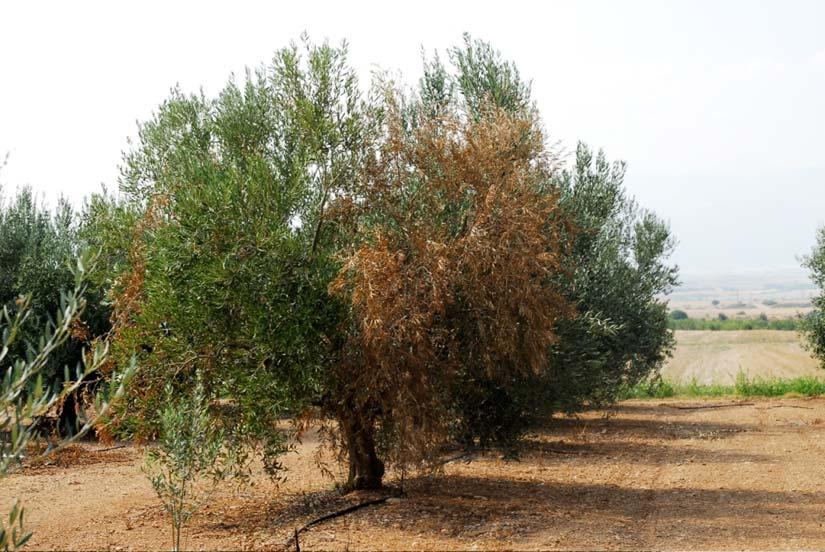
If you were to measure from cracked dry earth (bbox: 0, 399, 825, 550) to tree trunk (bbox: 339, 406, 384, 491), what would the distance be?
1.52 feet

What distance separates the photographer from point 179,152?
13.8 metres

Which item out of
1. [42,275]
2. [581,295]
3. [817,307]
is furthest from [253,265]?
[817,307]

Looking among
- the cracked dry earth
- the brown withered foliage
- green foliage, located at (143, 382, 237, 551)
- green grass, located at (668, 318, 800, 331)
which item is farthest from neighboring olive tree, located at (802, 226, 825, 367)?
green grass, located at (668, 318, 800, 331)

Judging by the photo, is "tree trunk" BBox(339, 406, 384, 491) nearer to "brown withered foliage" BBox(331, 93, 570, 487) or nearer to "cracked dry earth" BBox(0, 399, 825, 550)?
"brown withered foliage" BBox(331, 93, 570, 487)

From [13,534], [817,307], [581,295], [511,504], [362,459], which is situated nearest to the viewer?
[13,534]

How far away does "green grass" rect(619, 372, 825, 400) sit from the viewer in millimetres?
36781

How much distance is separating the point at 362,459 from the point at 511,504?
8.05 ft

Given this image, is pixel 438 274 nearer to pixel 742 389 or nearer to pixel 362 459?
pixel 362 459

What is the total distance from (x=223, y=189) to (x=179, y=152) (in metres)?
2.43

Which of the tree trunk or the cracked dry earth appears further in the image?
the tree trunk

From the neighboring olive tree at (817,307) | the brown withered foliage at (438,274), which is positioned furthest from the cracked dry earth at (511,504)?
the neighboring olive tree at (817,307)

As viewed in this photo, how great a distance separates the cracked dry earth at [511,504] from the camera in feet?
38.1

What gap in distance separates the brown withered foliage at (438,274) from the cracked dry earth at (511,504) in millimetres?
1380

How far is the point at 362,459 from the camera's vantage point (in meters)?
14.2
